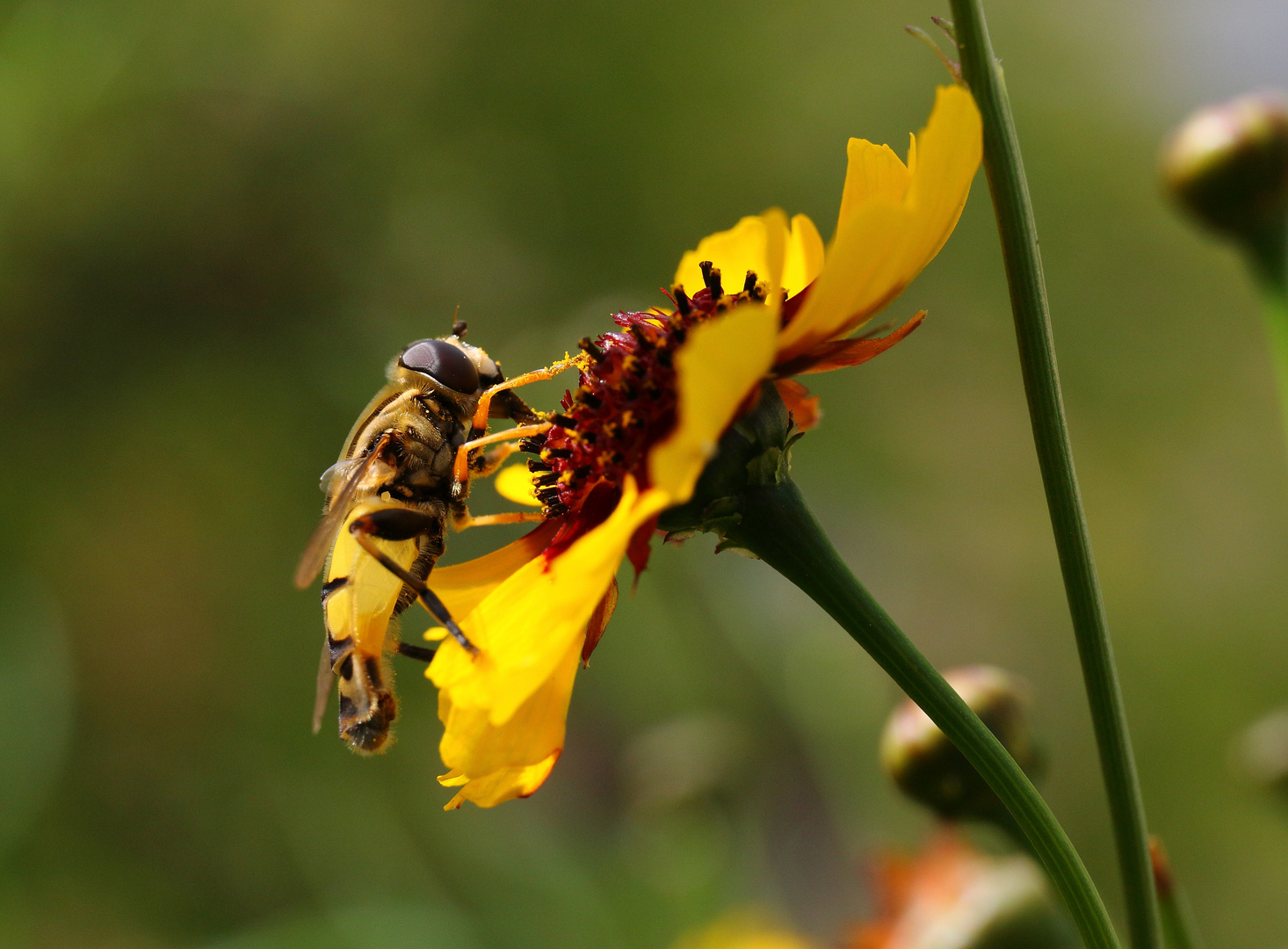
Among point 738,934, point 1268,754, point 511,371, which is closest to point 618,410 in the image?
point 1268,754

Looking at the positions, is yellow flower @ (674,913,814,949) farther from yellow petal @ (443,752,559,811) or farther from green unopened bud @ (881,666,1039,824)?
yellow petal @ (443,752,559,811)

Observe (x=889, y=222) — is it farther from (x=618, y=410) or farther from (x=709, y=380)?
(x=618, y=410)

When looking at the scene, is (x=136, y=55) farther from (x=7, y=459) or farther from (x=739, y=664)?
(x=739, y=664)

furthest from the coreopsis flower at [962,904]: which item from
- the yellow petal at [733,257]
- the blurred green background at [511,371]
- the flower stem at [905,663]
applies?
the blurred green background at [511,371]

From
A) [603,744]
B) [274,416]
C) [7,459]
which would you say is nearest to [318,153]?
[274,416]

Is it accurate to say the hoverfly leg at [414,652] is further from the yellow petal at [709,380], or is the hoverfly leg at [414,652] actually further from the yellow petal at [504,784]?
the yellow petal at [709,380]
